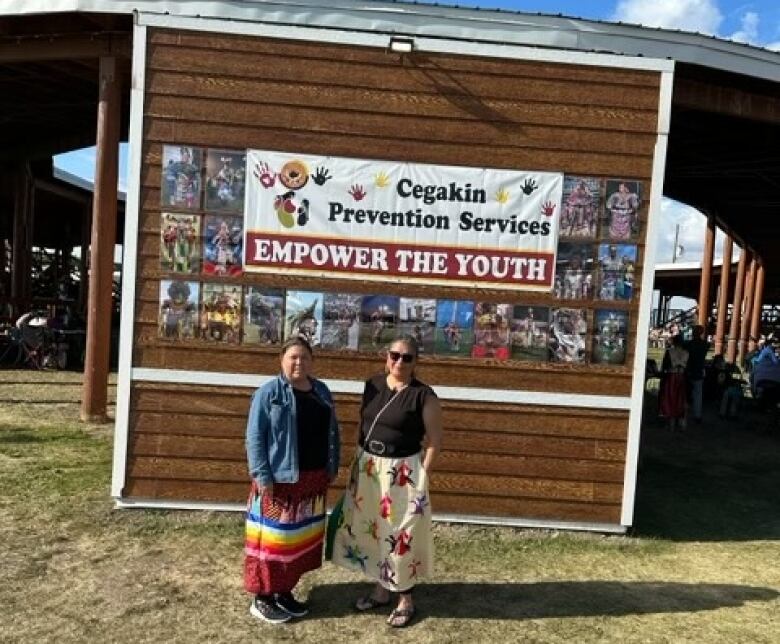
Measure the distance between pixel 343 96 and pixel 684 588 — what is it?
3971 mm

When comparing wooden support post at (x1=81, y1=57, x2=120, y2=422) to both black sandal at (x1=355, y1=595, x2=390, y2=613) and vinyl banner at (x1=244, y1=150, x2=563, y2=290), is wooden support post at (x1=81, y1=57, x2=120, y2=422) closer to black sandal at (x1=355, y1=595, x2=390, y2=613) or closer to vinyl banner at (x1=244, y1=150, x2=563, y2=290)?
vinyl banner at (x1=244, y1=150, x2=563, y2=290)

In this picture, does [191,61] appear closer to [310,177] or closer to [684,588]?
[310,177]

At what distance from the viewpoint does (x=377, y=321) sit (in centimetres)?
526

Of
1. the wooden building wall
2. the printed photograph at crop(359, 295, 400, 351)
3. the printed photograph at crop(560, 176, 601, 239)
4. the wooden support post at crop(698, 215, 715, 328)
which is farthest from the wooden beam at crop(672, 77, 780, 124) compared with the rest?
the wooden support post at crop(698, 215, 715, 328)

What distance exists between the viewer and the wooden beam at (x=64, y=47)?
8.20m

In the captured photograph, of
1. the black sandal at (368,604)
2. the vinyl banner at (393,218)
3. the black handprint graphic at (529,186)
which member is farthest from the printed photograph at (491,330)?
the black sandal at (368,604)

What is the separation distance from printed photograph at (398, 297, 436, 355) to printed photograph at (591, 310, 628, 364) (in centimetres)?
121

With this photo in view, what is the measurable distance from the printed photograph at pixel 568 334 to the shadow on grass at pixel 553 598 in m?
1.59

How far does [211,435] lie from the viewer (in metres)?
5.27

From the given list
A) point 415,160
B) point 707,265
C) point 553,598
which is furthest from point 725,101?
point 707,265

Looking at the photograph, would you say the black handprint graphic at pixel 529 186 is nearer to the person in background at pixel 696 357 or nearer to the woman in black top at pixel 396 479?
the woman in black top at pixel 396 479

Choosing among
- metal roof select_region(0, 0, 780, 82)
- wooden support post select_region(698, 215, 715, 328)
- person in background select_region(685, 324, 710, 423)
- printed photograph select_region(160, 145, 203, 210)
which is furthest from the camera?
wooden support post select_region(698, 215, 715, 328)

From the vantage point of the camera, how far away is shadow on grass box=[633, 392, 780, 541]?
229 inches

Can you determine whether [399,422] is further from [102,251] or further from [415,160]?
[102,251]
